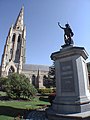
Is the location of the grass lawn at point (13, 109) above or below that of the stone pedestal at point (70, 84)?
below

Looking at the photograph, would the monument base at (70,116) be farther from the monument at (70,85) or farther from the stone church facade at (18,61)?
the stone church facade at (18,61)

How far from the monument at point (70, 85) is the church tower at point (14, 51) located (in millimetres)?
55739

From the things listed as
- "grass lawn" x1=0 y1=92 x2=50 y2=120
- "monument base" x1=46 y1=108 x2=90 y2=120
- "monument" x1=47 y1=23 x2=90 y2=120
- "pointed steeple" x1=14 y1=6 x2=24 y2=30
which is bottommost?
"grass lawn" x1=0 y1=92 x2=50 y2=120

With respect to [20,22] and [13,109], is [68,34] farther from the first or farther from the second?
[20,22]

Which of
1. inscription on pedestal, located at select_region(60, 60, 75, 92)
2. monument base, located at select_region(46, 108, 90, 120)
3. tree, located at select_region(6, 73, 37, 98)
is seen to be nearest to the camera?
monument base, located at select_region(46, 108, 90, 120)

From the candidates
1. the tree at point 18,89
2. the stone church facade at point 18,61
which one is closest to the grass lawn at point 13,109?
the tree at point 18,89

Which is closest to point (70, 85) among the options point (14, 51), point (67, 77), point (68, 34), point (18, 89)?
point (67, 77)

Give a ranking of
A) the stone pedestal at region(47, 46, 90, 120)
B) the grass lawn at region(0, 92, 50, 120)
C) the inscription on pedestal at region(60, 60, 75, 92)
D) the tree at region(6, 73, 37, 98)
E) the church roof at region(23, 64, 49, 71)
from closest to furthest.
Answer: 1. the stone pedestal at region(47, 46, 90, 120)
2. the inscription on pedestal at region(60, 60, 75, 92)
3. the grass lawn at region(0, 92, 50, 120)
4. the tree at region(6, 73, 37, 98)
5. the church roof at region(23, 64, 49, 71)

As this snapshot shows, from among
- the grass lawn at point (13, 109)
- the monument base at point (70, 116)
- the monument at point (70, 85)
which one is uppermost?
the monument at point (70, 85)

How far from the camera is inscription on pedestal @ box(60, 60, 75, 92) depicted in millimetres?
8014

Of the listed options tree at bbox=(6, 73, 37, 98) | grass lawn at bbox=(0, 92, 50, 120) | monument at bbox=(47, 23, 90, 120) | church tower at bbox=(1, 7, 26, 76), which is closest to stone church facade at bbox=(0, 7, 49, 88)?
church tower at bbox=(1, 7, 26, 76)

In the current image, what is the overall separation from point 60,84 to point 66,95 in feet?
2.70

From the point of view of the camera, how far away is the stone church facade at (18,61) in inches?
2539

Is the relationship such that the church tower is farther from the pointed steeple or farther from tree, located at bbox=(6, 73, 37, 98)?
tree, located at bbox=(6, 73, 37, 98)
